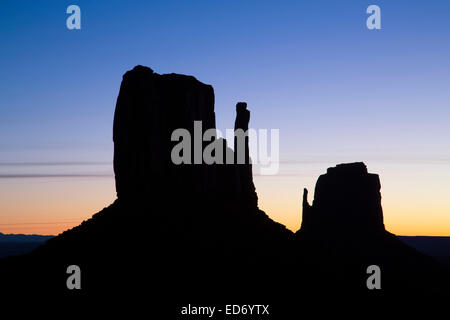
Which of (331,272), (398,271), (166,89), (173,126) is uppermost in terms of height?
(166,89)

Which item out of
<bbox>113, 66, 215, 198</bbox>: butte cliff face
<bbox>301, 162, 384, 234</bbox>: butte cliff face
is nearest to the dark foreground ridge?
<bbox>113, 66, 215, 198</bbox>: butte cliff face

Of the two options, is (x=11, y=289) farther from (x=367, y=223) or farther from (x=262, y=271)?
(x=367, y=223)

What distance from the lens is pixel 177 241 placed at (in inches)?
2315

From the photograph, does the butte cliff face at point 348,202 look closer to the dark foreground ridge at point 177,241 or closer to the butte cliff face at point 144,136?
the dark foreground ridge at point 177,241

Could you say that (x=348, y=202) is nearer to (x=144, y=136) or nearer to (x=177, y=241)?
(x=144, y=136)

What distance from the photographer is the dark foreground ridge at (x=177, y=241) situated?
168 feet

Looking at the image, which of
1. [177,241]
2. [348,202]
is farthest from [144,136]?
[348,202]

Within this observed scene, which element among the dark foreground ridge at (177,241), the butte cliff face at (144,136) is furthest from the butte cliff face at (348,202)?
the butte cliff face at (144,136)

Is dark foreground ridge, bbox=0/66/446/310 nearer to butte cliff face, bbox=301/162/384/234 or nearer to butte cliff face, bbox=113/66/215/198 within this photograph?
butte cliff face, bbox=113/66/215/198

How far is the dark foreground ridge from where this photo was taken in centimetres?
5119

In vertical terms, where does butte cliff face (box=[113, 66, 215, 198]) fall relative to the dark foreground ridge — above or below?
above

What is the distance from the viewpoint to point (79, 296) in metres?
47.9
